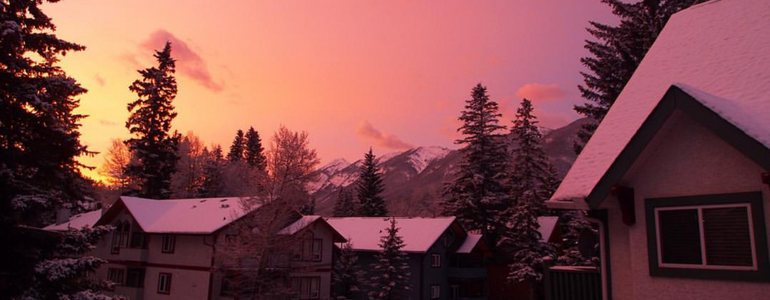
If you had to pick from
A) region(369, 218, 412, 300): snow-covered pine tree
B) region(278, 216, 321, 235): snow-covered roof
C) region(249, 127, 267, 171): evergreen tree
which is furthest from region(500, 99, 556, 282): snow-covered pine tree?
region(249, 127, 267, 171): evergreen tree

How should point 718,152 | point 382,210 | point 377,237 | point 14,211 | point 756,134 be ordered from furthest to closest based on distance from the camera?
point 382,210
point 377,237
point 14,211
point 718,152
point 756,134

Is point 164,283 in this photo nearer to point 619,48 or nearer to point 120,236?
point 120,236

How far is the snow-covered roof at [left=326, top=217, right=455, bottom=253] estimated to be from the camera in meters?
42.5

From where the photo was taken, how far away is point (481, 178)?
50062 millimetres

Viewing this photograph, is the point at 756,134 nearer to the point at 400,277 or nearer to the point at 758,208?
the point at 758,208

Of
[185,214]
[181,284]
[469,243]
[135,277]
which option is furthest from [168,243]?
[469,243]

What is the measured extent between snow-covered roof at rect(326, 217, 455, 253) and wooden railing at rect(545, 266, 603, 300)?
28.8 meters

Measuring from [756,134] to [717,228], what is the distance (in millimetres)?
1824

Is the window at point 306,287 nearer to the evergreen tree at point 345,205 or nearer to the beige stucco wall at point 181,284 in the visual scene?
the beige stucco wall at point 181,284

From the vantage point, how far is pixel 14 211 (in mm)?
14148

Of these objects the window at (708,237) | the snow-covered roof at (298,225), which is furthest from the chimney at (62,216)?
the window at (708,237)

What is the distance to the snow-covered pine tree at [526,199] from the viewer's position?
1690 inches

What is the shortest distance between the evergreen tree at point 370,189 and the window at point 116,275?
119 ft

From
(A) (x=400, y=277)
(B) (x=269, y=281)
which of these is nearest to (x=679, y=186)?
(B) (x=269, y=281)
